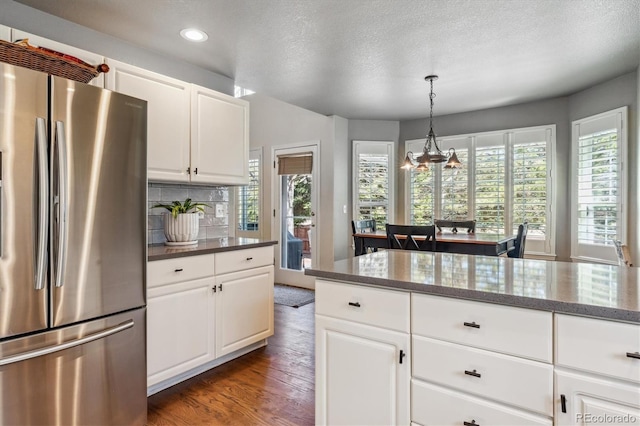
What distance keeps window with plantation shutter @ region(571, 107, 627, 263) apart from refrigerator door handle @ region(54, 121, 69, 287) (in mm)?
4553

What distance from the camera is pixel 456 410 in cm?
131

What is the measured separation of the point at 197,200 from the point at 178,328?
121cm

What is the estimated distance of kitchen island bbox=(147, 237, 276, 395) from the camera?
2.15 metres

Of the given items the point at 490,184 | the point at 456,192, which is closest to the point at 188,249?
the point at 456,192

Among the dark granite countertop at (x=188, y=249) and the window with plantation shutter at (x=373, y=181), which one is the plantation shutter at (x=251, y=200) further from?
Answer: the dark granite countertop at (x=188, y=249)

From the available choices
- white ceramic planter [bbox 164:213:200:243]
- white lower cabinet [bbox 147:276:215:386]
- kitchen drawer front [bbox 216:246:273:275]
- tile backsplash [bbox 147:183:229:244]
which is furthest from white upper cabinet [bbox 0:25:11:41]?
kitchen drawer front [bbox 216:246:273:275]

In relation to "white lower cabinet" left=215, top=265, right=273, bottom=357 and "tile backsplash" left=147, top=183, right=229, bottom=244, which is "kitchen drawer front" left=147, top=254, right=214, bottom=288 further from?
"tile backsplash" left=147, top=183, right=229, bottom=244

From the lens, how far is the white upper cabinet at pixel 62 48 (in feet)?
6.36

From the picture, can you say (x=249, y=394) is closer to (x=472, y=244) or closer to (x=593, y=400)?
(x=593, y=400)

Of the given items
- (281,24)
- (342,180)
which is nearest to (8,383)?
(281,24)

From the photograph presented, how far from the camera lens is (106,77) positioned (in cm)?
221

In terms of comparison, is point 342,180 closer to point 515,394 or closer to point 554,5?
point 554,5

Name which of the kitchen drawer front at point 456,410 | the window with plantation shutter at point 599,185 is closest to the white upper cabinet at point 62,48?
the kitchen drawer front at point 456,410

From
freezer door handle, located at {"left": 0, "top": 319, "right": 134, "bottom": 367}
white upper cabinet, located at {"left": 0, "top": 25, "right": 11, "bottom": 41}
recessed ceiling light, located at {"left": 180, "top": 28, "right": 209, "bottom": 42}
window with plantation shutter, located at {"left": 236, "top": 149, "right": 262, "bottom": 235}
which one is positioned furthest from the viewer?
window with plantation shutter, located at {"left": 236, "top": 149, "right": 262, "bottom": 235}
